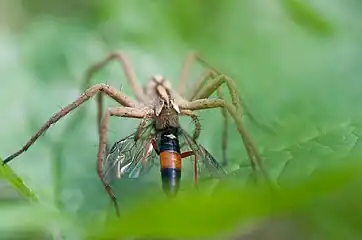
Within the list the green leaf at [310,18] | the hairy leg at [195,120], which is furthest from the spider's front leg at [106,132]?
the green leaf at [310,18]

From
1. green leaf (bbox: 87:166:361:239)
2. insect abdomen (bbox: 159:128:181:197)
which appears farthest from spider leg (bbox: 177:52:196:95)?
green leaf (bbox: 87:166:361:239)

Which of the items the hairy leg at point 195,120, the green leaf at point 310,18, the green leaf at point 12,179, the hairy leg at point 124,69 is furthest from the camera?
the green leaf at point 310,18

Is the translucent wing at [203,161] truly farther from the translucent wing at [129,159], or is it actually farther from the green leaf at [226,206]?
the green leaf at [226,206]

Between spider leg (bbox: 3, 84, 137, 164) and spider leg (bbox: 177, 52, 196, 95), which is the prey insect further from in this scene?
spider leg (bbox: 177, 52, 196, 95)

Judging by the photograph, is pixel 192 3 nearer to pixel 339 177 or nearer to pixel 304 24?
pixel 304 24

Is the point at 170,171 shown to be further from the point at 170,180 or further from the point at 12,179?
the point at 12,179

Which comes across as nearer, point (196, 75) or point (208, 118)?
point (208, 118)

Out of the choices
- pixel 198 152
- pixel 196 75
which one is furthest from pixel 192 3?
pixel 198 152
